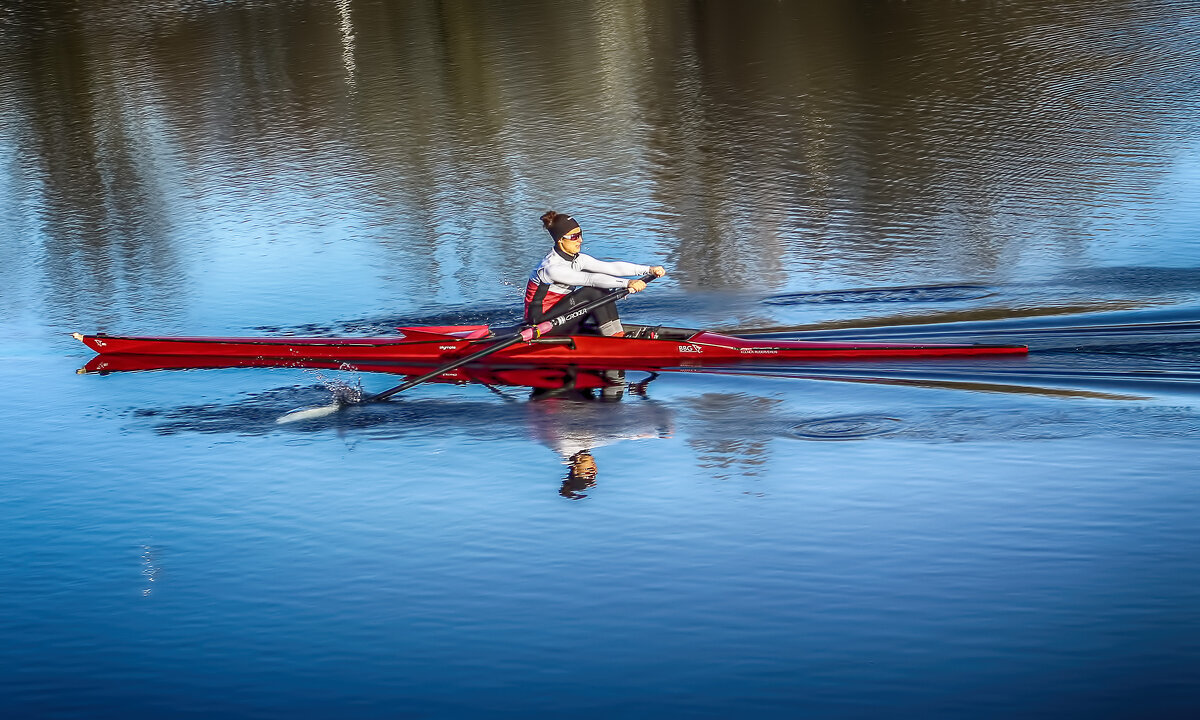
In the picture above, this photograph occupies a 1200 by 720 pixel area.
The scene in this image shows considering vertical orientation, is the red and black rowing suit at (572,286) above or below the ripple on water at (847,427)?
above

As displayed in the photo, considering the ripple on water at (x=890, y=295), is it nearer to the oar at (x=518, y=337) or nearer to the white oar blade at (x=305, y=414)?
the oar at (x=518, y=337)

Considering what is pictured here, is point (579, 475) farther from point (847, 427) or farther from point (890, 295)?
point (890, 295)

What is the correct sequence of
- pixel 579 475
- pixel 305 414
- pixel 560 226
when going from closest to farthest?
pixel 579 475 → pixel 305 414 → pixel 560 226

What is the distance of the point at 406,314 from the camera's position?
54.2ft

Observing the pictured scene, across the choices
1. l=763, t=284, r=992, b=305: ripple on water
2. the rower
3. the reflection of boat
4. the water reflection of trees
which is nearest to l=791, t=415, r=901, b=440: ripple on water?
the reflection of boat

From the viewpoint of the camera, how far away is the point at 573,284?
13633mm

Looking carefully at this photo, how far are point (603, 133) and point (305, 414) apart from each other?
1521cm

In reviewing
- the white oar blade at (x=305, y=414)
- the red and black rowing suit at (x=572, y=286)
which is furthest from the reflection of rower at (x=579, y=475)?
the white oar blade at (x=305, y=414)

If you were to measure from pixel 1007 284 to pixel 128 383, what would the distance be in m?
9.91

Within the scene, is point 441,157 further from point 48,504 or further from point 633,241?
point 48,504

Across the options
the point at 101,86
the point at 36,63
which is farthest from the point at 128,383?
the point at 36,63

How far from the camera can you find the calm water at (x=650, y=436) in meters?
8.07

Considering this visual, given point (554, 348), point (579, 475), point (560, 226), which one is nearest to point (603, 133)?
point (554, 348)

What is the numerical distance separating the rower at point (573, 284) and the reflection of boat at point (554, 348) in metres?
0.20
